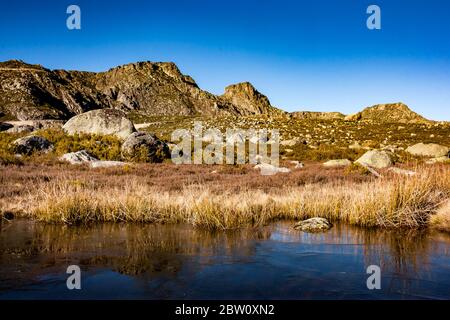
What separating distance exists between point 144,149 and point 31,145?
6923 mm

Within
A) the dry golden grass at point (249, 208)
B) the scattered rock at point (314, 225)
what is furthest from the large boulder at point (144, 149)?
the scattered rock at point (314, 225)

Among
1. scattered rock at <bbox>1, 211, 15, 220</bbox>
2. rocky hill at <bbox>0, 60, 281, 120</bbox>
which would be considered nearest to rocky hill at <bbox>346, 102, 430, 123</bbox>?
rocky hill at <bbox>0, 60, 281, 120</bbox>

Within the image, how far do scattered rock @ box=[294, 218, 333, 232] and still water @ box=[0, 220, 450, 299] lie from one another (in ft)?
0.78

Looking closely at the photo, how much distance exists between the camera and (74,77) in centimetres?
15525

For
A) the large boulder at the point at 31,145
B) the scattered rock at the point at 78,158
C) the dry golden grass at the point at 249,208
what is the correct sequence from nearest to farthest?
the dry golden grass at the point at 249,208 < the scattered rock at the point at 78,158 < the large boulder at the point at 31,145

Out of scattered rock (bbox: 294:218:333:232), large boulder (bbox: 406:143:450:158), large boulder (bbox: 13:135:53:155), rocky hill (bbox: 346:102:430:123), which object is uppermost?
rocky hill (bbox: 346:102:430:123)

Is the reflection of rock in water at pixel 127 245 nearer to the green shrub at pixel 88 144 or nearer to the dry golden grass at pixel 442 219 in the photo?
the dry golden grass at pixel 442 219

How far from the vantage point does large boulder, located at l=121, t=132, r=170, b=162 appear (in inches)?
979

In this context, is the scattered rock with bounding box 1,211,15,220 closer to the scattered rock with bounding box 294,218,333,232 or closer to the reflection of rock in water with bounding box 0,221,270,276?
the reflection of rock in water with bounding box 0,221,270,276

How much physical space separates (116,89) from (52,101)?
38.2 metres

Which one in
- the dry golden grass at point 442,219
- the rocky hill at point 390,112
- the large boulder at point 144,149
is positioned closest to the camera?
the dry golden grass at point 442,219

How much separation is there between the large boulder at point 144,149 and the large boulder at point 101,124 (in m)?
6.67

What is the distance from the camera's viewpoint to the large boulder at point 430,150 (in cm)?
2817

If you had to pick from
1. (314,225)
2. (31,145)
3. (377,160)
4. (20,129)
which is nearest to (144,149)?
(31,145)
